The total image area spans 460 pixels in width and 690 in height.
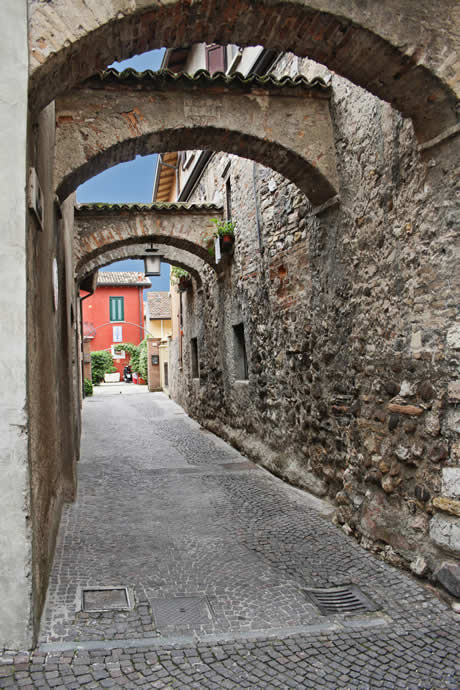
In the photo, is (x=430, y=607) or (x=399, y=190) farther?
(x=399, y=190)

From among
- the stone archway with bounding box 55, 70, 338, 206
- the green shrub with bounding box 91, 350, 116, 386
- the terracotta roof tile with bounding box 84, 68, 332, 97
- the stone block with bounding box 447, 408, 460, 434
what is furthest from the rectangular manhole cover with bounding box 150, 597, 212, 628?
the green shrub with bounding box 91, 350, 116, 386

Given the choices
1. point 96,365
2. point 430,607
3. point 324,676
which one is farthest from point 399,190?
point 96,365

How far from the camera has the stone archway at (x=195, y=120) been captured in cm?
486

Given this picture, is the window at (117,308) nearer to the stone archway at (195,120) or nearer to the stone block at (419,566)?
the stone archway at (195,120)

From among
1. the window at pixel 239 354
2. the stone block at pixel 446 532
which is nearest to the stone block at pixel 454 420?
the stone block at pixel 446 532

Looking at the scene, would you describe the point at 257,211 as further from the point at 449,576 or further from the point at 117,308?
the point at 117,308

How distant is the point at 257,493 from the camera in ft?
18.8

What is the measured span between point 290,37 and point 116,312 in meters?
36.0

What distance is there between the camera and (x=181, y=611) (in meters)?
3.06

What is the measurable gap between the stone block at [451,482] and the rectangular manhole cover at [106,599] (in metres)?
2.03

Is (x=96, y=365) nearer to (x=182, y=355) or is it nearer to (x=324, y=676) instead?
(x=182, y=355)

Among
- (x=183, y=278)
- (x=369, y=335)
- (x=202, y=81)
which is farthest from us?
(x=183, y=278)

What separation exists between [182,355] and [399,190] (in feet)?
39.3

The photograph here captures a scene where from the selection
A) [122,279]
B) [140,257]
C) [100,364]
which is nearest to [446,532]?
[140,257]
